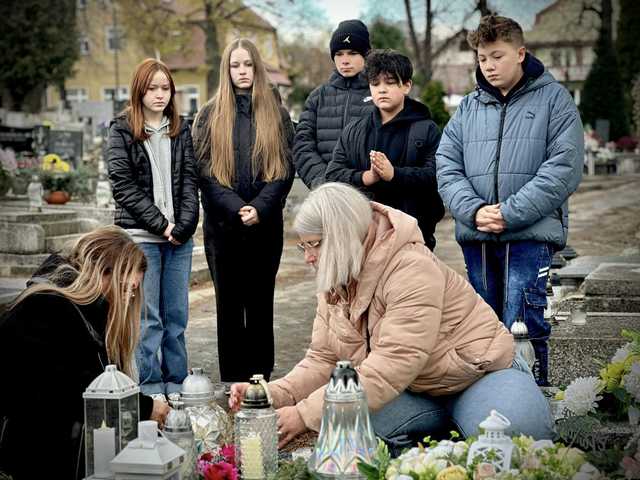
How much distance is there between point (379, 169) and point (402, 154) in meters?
0.30

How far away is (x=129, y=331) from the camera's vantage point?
3.66m

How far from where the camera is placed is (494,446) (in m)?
2.94

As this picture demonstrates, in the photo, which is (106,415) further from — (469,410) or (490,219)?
(490,219)

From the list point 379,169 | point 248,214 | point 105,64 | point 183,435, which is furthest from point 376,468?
point 105,64

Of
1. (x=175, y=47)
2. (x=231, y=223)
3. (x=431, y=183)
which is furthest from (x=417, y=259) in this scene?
(x=175, y=47)

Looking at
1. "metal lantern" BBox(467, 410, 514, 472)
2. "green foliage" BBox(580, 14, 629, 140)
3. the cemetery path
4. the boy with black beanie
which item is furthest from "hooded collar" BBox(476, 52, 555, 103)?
"green foliage" BBox(580, 14, 629, 140)

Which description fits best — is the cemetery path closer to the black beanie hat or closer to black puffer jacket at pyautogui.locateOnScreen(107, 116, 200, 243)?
black puffer jacket at pyautogui.locateOnScreen(107, 116, 200, 243)

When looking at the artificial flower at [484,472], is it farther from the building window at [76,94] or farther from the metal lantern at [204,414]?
the building window at [76,94]

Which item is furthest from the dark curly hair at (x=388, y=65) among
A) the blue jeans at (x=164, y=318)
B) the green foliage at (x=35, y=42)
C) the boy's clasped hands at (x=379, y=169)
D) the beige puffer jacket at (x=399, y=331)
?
the green foliage at (x=35, y=42)

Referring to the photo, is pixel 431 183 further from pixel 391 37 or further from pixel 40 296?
pixel 391 37

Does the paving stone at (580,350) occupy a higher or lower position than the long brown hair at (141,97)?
lower

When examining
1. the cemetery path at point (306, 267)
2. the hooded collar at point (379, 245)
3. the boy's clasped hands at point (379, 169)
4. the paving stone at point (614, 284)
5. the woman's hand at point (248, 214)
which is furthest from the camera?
the cemetery path at point (306, 267)

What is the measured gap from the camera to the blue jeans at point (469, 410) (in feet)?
11.6

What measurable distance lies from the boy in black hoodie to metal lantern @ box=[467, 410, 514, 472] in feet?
7.73
